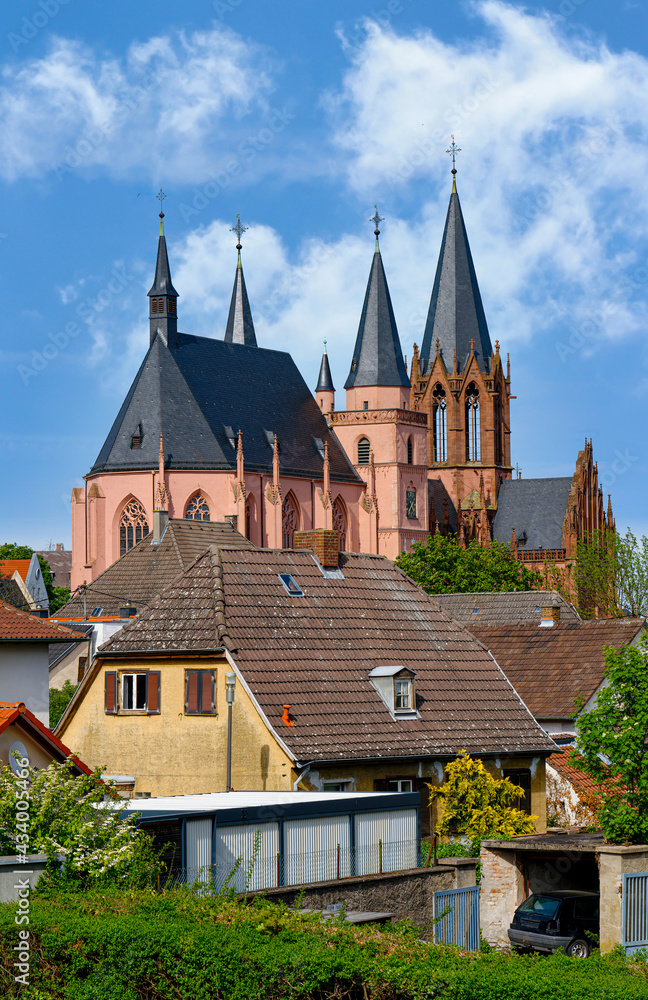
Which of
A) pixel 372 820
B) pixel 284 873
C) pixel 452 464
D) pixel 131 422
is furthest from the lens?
pixel 452 464

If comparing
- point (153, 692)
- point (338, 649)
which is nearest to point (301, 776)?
point (338, 649)

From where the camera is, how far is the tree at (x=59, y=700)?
44.0 m

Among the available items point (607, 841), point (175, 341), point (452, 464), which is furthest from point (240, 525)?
point (607, 841)

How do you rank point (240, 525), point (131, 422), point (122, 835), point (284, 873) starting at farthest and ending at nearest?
point (131, 422), point (240, 525), point (284, 873), point (122, 835)


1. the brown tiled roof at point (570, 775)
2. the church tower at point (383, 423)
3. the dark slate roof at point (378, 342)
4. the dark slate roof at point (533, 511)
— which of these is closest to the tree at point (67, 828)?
the brown tiled roof at point (570, 775)

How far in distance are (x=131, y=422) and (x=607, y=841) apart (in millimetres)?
70826

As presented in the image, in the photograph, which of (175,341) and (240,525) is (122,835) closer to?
(240,525)

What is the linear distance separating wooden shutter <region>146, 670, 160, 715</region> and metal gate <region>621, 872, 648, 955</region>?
914 centimetres

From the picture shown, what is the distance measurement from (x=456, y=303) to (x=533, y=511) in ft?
53.6

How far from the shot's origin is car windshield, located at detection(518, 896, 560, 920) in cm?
2094

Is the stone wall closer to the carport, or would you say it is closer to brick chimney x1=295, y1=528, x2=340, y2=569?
the carport

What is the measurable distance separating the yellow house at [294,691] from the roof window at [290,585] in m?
0.03

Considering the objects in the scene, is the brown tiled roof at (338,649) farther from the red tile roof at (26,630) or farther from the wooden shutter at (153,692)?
the red tile roof at (26,630)

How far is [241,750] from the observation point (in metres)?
24.0
